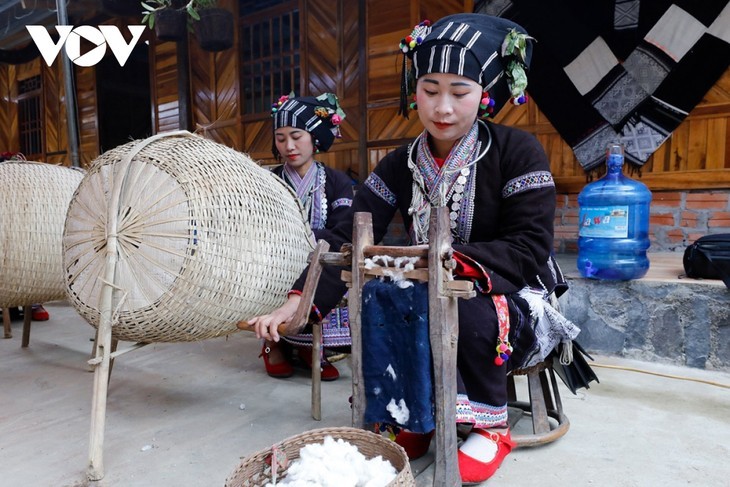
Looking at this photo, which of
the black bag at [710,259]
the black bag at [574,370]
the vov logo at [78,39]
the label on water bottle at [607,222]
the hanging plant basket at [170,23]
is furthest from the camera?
the hanging plant basket at [170,23]

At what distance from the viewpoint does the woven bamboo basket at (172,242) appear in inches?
68.7

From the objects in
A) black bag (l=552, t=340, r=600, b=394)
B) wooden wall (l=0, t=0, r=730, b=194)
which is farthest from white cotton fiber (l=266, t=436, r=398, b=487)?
wooden wall (l=0, t=0, r=730, b=194)


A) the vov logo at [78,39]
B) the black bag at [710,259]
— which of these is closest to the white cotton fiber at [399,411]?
the black bag at [710,259]

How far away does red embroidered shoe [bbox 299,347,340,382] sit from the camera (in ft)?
9.08

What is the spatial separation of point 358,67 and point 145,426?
13.5ft

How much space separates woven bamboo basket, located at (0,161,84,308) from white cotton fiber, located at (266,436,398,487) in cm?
217

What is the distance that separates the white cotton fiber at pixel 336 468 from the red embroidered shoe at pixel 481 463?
1.34ft

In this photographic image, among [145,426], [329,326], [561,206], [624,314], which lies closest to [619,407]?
[624,314]

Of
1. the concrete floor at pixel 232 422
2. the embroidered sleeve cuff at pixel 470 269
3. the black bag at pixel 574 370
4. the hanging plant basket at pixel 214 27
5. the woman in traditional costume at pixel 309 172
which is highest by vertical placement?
the hanging plant basket at pixel 214 27

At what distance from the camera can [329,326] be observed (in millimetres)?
2590

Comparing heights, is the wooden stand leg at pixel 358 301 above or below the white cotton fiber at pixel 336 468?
above

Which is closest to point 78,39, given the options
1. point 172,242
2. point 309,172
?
point 309,172

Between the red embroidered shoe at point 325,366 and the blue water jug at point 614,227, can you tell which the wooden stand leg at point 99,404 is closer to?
the red embroidered shoe at point 325,366

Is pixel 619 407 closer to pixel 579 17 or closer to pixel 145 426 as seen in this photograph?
pixel 145 426
